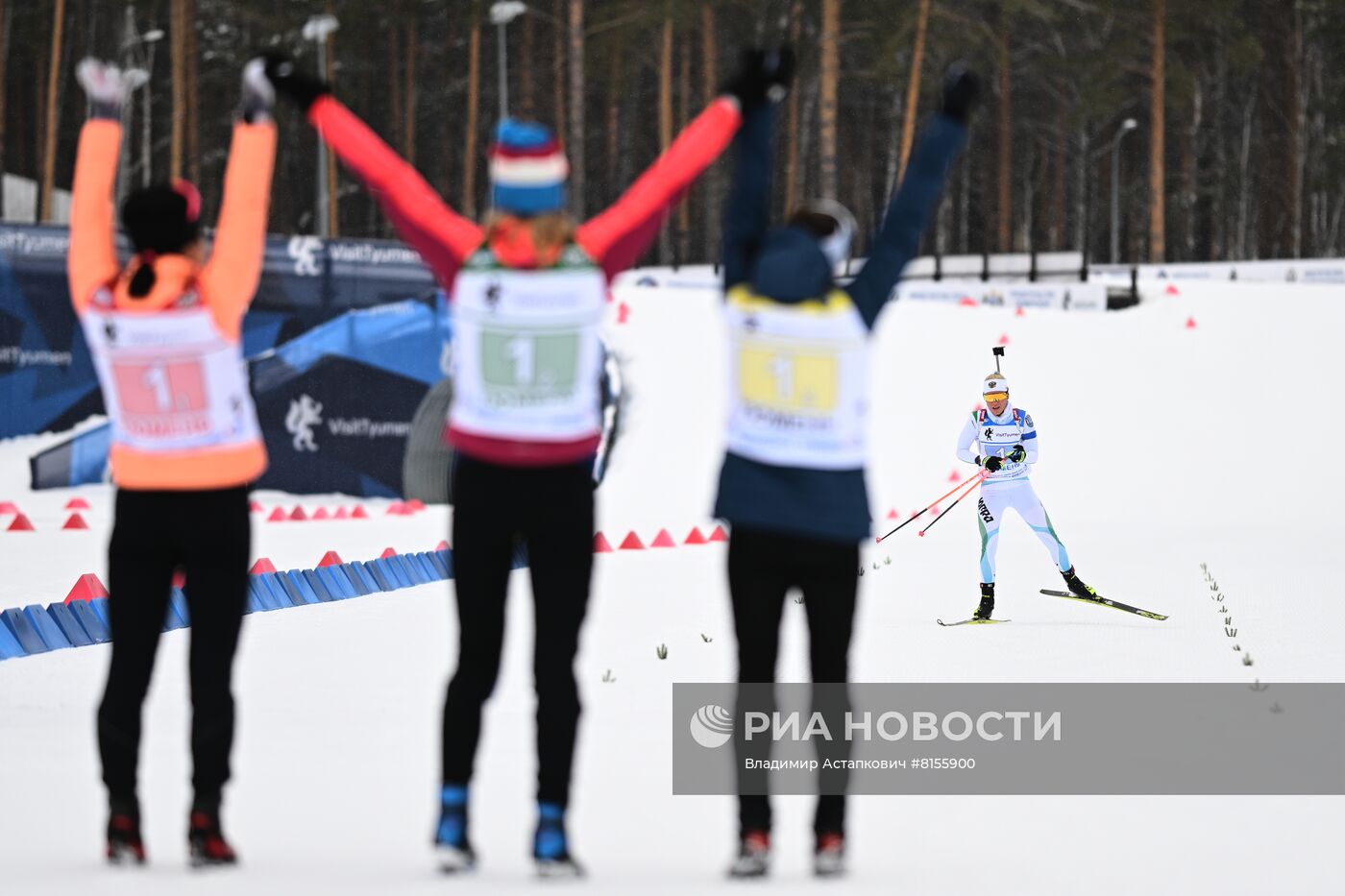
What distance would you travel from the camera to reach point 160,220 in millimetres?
5008

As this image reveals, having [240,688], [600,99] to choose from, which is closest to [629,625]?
[240,688]

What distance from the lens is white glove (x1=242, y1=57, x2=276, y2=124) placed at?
16.9 ft

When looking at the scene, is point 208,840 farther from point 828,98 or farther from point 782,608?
point 828,98

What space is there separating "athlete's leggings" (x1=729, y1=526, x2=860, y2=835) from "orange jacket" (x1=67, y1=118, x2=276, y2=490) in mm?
1367

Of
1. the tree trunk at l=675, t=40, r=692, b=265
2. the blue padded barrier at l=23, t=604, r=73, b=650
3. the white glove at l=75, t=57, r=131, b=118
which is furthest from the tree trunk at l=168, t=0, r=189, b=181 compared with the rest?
the white glove at l=75, t=57, r=131, b=118

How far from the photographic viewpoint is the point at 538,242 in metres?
4.87

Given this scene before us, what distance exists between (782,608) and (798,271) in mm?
940

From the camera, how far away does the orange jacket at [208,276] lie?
4914 mm

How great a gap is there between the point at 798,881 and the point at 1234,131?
7259 cm

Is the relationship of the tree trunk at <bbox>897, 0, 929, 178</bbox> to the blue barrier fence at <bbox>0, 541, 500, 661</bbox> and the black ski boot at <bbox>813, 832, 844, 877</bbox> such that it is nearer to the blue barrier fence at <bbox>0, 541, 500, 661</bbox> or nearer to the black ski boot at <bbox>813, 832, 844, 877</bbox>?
the blue barrier fence at <bbox>0, 541, 500, 661</bbox>

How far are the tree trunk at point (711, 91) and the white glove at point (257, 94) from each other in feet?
129

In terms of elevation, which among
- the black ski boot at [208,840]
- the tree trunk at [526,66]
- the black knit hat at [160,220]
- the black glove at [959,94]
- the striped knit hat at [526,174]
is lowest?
the black ski boot at [208,840]

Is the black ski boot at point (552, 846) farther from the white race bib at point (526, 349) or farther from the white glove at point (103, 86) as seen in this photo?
A: the white glove at point (103, 86)

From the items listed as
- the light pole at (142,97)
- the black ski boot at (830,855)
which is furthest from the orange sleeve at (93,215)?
the light pole at (142,97)
